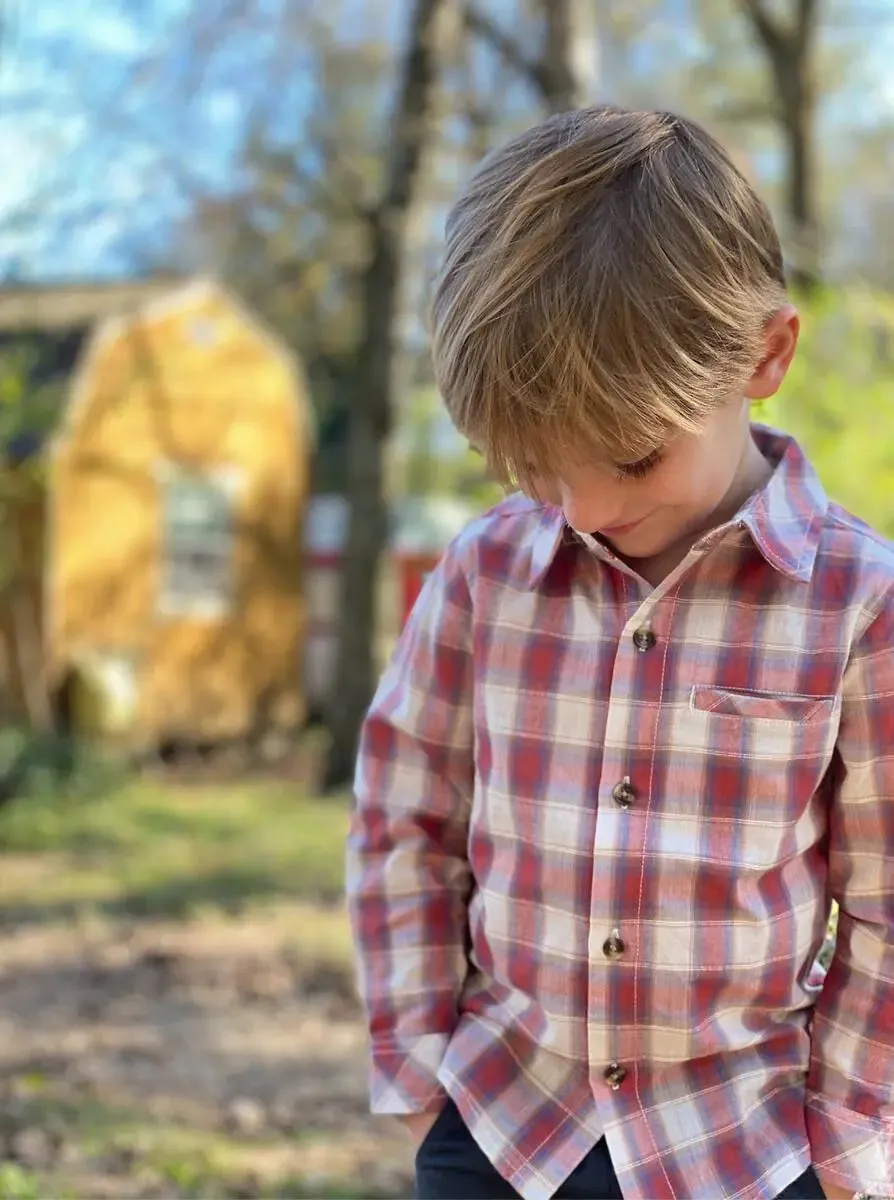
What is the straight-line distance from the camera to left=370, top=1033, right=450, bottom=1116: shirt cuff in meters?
1.61

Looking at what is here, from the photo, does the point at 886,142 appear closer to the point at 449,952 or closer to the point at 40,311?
the point at 40,311

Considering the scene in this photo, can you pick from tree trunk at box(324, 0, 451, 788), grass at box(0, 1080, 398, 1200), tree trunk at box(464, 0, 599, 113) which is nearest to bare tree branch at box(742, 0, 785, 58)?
tree trunk at box(324, 0, 451, 788)

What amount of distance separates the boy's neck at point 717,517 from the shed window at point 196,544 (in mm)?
9889

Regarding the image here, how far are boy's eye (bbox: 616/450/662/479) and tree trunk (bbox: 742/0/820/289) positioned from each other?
8.77 m

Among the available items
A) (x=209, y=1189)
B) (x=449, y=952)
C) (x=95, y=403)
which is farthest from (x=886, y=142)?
(x=449, y=952)

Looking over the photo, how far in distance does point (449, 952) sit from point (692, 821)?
1.34ft

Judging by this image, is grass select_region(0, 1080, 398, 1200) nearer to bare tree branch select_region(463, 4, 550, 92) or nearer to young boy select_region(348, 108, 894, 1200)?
young boy select_region(348, 108, 894, 1200)

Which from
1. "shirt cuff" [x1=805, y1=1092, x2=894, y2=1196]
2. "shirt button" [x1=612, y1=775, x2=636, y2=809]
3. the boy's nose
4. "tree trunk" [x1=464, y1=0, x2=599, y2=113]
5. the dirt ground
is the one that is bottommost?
the dirt ground

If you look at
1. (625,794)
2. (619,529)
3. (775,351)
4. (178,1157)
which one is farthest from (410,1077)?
(178,1157)

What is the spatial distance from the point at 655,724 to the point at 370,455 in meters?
7.99

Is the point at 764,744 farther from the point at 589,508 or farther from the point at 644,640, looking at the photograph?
the point at 589,508

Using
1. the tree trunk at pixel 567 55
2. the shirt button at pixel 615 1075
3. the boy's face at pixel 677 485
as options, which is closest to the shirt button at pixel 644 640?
the boy's face at pixel 677 485

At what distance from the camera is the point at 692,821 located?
4.74 ft

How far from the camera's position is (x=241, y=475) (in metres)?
11.6
